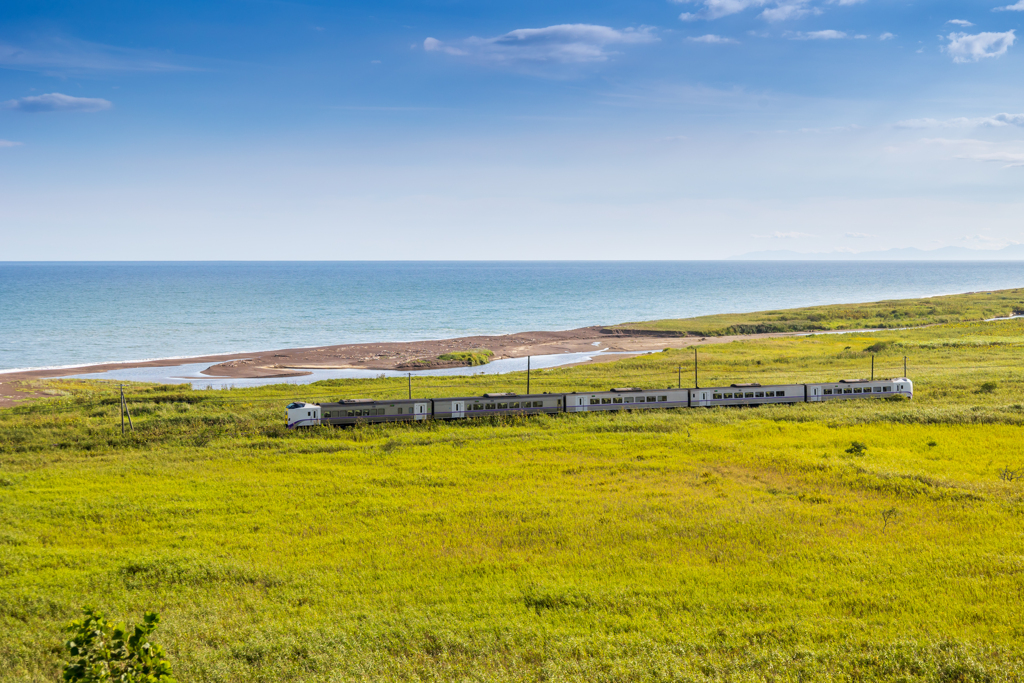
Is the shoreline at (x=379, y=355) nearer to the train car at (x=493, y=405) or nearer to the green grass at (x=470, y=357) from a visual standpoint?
the green grass at (x=470, y=357)

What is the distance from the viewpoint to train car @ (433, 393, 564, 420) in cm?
5075

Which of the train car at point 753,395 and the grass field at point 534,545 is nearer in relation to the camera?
the grass field at point 534,545

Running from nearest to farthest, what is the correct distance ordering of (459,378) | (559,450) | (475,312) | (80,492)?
(80,492) → (559,450) → (459,378) → (475,312)

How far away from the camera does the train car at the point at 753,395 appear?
55.6 m

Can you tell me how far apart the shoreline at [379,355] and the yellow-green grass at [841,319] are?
4558 millimetres

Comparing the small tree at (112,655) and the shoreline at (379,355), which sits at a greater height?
the small tree at (112,655)

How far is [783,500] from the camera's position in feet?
105

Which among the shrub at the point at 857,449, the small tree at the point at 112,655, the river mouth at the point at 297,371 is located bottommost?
the river mouth at the point at 297,371

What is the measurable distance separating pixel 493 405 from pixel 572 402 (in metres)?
6.36

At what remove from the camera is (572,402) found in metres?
53.3

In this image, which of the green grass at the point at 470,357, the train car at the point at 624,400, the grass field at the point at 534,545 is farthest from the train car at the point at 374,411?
the green grass at the point at 470,357

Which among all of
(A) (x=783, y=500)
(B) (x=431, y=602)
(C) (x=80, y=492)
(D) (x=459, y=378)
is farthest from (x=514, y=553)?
(D) (x=459, y=378)

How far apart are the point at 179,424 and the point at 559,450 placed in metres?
27.4

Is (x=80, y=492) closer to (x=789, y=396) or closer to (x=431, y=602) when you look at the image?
(x=431, y=602)
